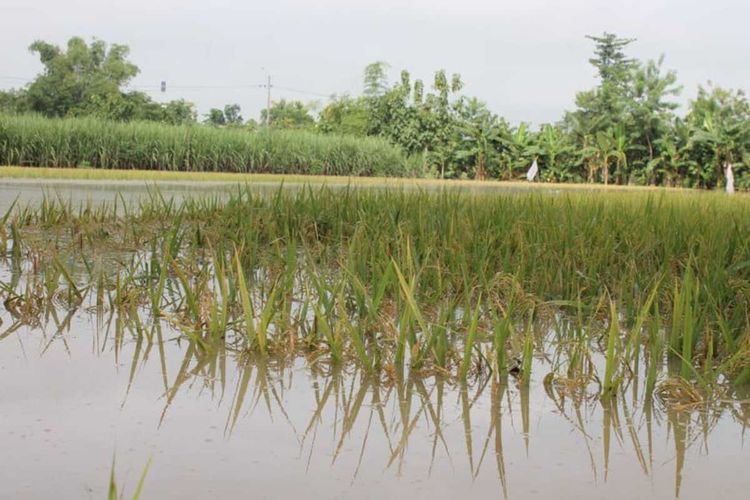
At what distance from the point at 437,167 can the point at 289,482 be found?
2519cm

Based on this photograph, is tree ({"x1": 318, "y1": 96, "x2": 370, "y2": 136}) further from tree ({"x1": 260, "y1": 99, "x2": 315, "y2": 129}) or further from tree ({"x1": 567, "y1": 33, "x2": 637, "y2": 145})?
tree ({"x1": 260, "y1": 99, "x2": 315, "y2": 129})

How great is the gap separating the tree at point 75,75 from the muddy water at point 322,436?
134ft

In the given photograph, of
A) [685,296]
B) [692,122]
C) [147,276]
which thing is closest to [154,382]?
[147,276]

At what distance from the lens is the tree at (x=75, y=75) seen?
43531 mm

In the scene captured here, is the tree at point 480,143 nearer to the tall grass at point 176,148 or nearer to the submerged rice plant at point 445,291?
the tall grass at point 176,148

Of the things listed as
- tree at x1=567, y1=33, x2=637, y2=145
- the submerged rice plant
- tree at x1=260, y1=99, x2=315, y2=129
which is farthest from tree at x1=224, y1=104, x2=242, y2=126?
the submerged rice plant

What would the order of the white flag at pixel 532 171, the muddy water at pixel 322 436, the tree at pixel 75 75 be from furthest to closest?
the tree at pixel 75 75, the white flag at pixel 532 171, the muddy water at pixel 322 436

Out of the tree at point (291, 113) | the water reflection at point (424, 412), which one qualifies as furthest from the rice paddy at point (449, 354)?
the tree at point (291, 113)

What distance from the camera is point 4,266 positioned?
448 centimetres

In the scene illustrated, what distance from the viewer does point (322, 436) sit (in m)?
2.02

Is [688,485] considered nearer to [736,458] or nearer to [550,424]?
[736,458]

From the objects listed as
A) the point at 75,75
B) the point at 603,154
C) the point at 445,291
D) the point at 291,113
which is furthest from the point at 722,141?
the point at 291,113

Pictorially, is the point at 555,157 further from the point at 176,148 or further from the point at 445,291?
the point at 445,291

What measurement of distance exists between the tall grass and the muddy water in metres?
16.9
